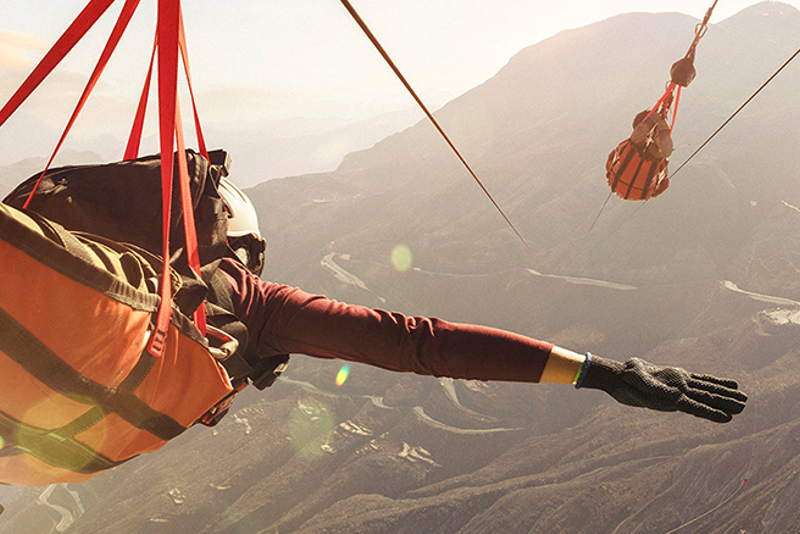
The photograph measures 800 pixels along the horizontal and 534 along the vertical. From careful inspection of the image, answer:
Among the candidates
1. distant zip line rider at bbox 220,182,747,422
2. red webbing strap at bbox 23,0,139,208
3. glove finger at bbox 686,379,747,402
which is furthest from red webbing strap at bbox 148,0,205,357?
glove finger at bbox 686,379,747,402

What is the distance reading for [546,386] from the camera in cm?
3462

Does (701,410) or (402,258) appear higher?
(701,410)

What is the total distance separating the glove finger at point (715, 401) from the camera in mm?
1930

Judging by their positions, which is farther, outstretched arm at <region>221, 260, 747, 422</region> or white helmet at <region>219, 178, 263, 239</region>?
white helmet at <region>219, 178, 263, 239</region>

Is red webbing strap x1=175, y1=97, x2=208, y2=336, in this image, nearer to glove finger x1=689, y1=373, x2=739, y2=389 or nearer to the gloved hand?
the gloved hand

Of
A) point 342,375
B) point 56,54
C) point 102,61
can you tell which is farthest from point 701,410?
point 342,375

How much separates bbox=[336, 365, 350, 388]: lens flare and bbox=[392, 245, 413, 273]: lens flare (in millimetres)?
13222

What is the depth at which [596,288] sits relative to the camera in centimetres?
4209

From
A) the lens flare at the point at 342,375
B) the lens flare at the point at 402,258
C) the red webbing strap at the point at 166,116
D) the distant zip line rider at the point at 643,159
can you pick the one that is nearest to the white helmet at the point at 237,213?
the red webbing strap at the point at 166,116

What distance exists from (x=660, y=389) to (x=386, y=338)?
1.13m

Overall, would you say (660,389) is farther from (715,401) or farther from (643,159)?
(643,159)

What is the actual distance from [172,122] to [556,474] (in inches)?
1219

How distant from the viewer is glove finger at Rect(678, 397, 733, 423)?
1883mm

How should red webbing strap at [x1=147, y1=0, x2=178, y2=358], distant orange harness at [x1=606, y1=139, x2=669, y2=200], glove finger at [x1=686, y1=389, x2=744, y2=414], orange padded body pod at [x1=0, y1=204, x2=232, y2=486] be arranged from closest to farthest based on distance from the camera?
orange padded body pod at [x1=0, y1=204, x2=232, y2=486], red webbing strap at [x1=147, y1=0, x2=178, y2=358], glove finger at [x1=686, y1=389, x2=744, y2=414], distant orange harness at [x1=606, y1=139, x2=669, y2=200]
